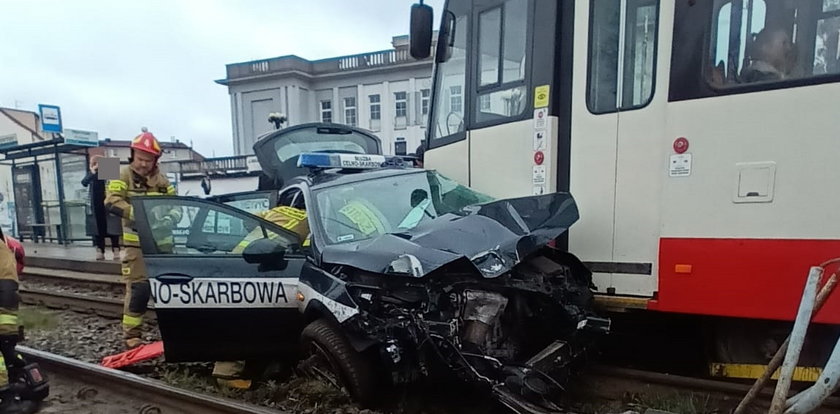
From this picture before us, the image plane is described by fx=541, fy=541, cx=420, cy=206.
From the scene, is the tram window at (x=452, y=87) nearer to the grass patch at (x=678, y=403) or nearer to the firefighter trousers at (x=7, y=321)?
the grass patch at (x=678, y=403)

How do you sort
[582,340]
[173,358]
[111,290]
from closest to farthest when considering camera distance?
[582,340]
[173,358]
[111,290]

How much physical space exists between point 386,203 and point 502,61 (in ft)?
4.70

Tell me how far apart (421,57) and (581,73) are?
1427mm

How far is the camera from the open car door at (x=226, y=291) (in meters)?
4.00

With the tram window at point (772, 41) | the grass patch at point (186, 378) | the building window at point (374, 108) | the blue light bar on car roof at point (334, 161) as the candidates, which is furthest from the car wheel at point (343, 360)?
the building window at point (374, 108)

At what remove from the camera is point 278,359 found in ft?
14.6

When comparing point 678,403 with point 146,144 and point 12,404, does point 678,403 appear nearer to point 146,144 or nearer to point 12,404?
point 12,404

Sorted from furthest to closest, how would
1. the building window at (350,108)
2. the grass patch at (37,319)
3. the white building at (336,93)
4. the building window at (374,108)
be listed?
the building window at (350,108), the building window at (374,108), the white building at (336,93), the grass patch at (37,319)

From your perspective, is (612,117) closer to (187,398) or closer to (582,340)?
(582,340)

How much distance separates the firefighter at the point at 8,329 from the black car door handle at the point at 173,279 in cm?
89

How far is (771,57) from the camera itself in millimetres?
3129

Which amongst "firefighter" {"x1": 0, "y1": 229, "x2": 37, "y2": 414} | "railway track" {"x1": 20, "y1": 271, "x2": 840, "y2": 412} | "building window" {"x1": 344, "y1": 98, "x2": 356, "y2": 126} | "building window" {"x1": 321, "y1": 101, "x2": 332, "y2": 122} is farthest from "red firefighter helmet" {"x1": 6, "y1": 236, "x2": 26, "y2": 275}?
"building window" {"x1": 321, "y1": 101, "x2": 332, "y2": 122}

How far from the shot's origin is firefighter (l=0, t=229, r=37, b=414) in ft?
11.8

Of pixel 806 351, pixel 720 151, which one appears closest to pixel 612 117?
pixel 720 151
